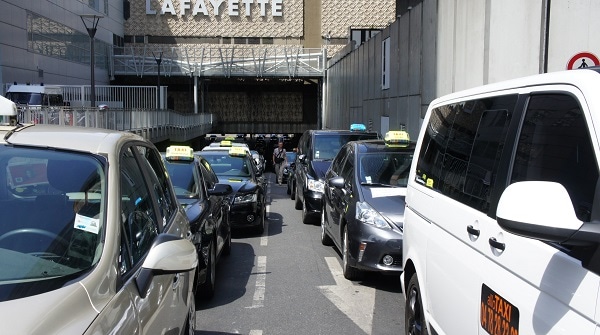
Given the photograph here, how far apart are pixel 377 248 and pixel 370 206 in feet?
2.02

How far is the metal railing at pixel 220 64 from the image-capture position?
50.3 m

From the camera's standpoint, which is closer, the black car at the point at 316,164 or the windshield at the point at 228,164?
the black car at the point at 316,164

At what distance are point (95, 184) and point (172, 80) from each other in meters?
54.7

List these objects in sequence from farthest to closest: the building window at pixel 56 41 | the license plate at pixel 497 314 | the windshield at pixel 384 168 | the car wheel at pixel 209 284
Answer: the building window at pixel 56 41
the windshield at pixel 384 168
the car wheel at pixel 209 284
the license plate at pixel 497 314

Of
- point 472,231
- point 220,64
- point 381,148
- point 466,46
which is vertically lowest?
point 472,231

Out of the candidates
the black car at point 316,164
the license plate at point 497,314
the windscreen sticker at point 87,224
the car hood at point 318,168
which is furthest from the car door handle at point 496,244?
the car hood at point 318,168

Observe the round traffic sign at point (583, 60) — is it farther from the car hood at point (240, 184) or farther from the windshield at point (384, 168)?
the car hood at point (240, 184)

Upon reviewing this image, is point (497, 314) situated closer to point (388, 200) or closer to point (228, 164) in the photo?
point (388, 200)

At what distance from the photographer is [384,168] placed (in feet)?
28.5

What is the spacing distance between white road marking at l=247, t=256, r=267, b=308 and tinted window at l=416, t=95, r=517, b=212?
2.79 metres

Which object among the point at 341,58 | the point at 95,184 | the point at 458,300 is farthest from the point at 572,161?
the point at 341,58

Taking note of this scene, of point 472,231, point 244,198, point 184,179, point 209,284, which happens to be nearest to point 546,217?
point 472,231

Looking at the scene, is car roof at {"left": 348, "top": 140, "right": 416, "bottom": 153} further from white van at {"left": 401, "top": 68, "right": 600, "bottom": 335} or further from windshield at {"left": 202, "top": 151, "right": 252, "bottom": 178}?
white van at {"left": 401, "top": 68, "right": 600, "bottom": 335}

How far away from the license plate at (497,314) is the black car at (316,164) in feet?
30.8
